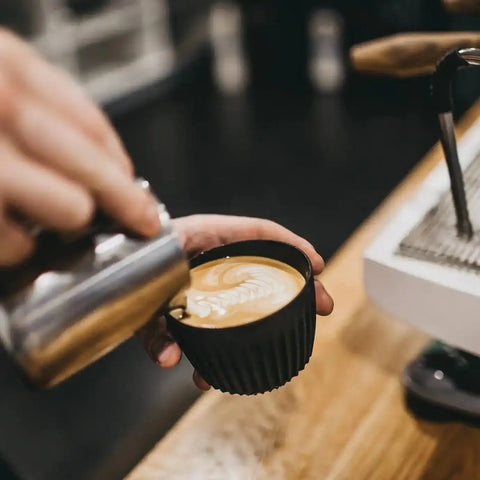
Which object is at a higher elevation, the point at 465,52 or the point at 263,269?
the point at 465,52

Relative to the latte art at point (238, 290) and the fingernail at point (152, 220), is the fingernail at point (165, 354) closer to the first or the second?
the latte art at point (238, 290)

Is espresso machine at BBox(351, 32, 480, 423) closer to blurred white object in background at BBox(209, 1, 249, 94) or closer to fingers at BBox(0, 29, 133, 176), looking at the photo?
fingers at BBox(0, 29, 133, 176)

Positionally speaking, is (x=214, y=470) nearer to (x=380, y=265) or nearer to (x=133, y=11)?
(x=380, y=265)

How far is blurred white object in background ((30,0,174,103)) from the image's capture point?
3385 mm

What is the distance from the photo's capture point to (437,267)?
670 millimetres

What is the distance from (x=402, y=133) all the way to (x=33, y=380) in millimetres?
2774

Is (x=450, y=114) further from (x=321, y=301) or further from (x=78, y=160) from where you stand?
(x=78, y=160)

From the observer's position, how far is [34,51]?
35 cm

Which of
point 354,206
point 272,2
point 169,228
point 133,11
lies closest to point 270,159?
point 354,206

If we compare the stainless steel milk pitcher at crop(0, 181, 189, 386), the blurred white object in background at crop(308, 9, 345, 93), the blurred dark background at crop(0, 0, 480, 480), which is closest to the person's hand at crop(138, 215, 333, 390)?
the stainless steel milk pitcher at crop(0, 181, 189, 386)

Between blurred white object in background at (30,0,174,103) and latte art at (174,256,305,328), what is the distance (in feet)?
9.97

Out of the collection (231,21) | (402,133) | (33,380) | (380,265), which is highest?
(33,380)

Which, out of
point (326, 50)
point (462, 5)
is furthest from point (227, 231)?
point (326, 50)

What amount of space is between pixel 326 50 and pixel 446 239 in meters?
2.85
